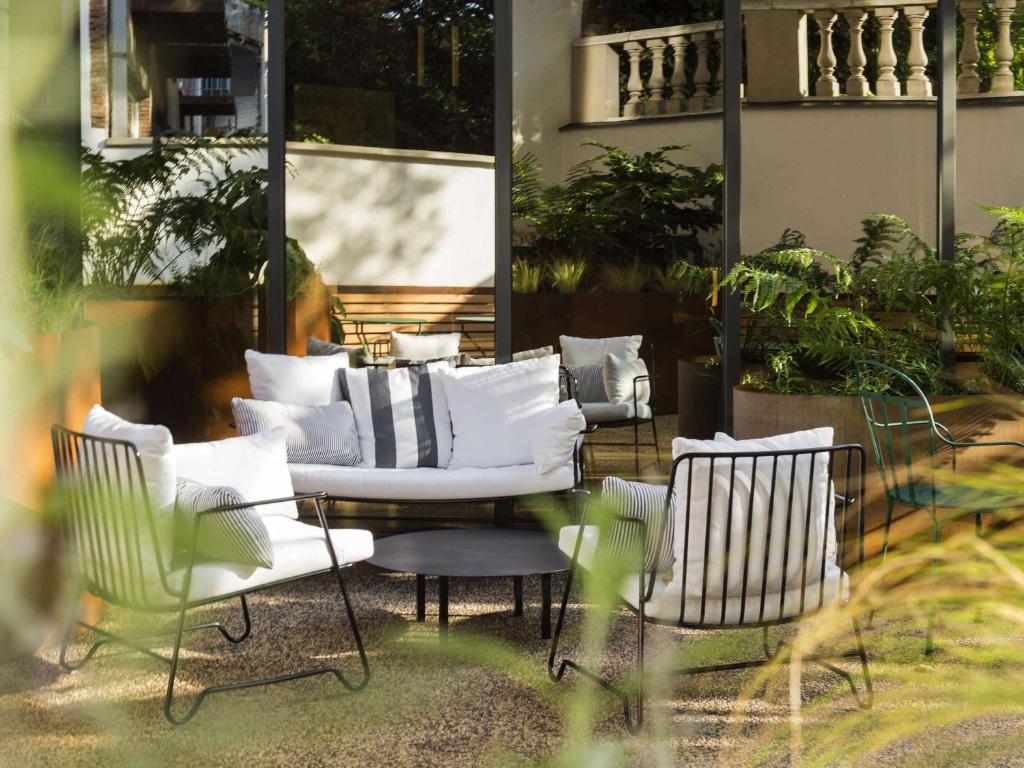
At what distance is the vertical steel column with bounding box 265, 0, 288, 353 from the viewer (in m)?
5.60

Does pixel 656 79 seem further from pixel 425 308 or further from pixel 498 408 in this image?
pixel 498 408

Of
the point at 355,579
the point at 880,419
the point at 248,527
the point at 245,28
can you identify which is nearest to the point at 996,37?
the point at 880,419

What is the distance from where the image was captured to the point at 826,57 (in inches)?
226

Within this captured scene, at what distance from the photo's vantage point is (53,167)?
5.54 meters

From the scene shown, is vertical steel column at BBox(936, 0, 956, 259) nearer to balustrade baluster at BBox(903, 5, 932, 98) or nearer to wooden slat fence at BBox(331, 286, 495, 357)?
balustrade baluster at BBox(903, 5, 932, 98)

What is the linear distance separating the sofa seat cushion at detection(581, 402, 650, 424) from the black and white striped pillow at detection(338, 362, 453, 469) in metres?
0.75

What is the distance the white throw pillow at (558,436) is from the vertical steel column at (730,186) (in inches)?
46.0

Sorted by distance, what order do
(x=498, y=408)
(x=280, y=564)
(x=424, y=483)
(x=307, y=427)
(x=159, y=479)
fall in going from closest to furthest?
(x=159, y=479) → (x=280, y=564) → (x=424, y=483) → (x=307, y=427) → (x=498, y=408)

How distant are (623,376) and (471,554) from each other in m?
1.98

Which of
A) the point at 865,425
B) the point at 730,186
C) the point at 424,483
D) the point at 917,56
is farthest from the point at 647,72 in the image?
the point at 424,483

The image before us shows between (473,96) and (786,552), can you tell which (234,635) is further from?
(473,96)

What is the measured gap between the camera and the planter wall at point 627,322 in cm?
564

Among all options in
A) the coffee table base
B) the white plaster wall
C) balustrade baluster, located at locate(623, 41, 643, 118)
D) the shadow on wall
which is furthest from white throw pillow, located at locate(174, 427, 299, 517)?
balustrade baluster, located at locate(623, 41, 643, 118)

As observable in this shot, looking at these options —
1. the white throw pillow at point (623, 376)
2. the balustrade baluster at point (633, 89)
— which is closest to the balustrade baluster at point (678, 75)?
the balustrade baluster at point (633, 89)
